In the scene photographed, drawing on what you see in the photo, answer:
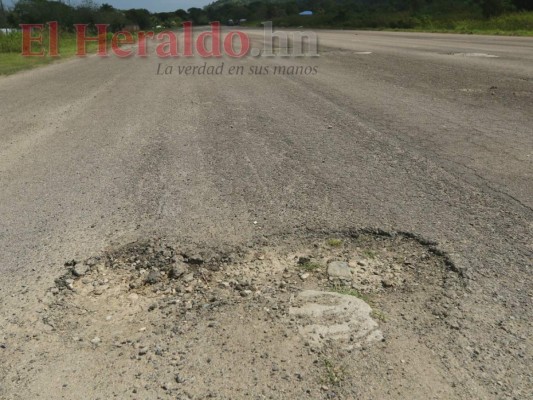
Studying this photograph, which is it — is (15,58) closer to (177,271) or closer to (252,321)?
(177,271)

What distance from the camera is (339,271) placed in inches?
108

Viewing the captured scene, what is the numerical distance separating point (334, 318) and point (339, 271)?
1.52ft

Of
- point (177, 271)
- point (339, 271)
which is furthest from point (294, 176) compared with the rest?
point (177, 271)

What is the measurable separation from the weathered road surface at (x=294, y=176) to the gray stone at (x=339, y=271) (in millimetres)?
436

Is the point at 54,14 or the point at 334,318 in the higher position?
the point at 54,14

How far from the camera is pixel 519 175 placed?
3.90 metres

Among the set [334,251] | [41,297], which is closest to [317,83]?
[334,251]

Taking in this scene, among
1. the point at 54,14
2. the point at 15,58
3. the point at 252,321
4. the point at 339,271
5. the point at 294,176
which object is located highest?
the point at 54,14

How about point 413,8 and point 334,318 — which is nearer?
point 334,318

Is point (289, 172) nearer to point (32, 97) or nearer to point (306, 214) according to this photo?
point (306, 214)

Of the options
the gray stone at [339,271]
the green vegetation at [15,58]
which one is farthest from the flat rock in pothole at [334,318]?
the green vegetation at [15,58]

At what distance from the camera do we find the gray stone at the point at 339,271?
8.80 ft

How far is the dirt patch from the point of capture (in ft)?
6.47

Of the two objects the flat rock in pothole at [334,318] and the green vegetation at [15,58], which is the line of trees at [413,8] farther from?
the flat rock in pothole at [334,318]
